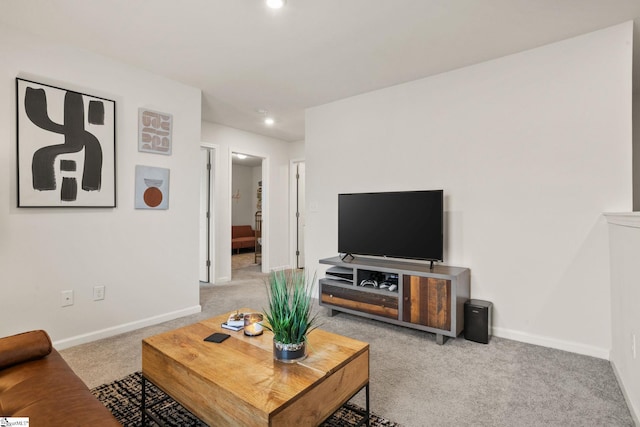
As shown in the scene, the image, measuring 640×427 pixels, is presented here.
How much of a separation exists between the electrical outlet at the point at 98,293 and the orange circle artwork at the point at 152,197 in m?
0.85

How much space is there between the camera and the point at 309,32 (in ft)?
8.21

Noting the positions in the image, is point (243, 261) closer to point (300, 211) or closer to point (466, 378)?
point (300, 211)

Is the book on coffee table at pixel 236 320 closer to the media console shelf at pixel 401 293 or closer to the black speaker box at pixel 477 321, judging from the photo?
the media console shelf at pixel 401 293

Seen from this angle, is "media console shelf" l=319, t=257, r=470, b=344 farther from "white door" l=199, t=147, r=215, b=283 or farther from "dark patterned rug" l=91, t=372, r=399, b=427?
"white door" l=199, t=147, r=215, b=283

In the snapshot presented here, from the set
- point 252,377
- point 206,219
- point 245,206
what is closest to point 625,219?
point 252,377

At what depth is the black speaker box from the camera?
273 cm

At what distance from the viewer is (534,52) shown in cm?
276

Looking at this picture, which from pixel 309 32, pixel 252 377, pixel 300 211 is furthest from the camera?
pixel 300 211

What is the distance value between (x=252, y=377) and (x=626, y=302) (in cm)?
217

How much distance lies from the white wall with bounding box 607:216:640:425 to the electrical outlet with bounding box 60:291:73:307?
379 centimetres

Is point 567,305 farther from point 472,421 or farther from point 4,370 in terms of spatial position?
point 4,370

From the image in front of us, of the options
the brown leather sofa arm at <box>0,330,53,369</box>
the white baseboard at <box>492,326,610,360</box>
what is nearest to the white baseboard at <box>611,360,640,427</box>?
the white baseboard at <box>492,326,610,360</box>

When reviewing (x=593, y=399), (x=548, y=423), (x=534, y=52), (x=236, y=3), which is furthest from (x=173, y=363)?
(x=534, y=52)

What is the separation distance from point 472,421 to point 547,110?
2423mm
